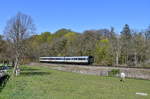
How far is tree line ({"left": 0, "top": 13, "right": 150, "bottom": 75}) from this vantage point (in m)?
35.4

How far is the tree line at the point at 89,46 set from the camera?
116 ft

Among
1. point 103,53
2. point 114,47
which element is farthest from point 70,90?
point 103,53

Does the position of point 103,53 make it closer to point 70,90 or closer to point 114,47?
point 114,47

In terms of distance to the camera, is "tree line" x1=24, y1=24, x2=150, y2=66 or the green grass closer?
the green grass

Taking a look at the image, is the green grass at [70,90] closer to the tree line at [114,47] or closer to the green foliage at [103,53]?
the tree line at [114,47]

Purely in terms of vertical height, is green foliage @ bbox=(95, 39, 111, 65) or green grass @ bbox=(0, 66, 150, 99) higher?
green foliage @ bbox=(95, 39, 111, 65)

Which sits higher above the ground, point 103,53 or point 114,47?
point 114,47

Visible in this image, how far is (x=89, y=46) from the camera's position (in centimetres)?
6969

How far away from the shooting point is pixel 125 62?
59.8m

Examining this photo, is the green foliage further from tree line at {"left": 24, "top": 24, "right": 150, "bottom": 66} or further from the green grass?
the green grass

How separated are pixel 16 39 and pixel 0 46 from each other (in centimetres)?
1213

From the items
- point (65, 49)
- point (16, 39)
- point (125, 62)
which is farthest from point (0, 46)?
point (65, 49)

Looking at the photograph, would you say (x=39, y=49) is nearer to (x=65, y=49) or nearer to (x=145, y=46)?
(x=65, y=49)

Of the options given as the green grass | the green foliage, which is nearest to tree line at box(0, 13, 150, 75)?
the green foliage
